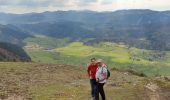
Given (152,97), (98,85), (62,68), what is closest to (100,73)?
(98,85)

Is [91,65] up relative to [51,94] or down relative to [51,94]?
Answer: up

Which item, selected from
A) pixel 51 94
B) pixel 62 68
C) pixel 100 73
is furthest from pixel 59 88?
pixel 62 68

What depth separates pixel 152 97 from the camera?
102 ft

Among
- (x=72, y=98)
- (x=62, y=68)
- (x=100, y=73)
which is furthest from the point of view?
(x=62, y=68)

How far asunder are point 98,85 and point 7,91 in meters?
10.9

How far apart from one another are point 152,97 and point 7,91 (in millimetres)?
12528

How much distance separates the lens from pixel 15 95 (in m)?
30.4

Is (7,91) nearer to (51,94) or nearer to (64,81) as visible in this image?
(51,94)

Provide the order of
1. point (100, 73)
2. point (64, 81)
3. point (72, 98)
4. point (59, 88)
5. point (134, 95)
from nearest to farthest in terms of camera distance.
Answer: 1. point (100, 73)
2. point (72, 98)
3. point (134, 95)
4. point (59, 88)
5. point (64, 81)

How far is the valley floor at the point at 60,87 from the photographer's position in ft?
101

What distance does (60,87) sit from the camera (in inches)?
1409

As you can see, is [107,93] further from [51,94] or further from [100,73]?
[100,73]

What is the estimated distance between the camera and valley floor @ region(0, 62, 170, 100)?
101ft

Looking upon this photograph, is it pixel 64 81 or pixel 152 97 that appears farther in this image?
pixel 64 81
